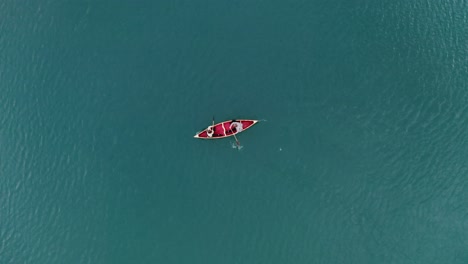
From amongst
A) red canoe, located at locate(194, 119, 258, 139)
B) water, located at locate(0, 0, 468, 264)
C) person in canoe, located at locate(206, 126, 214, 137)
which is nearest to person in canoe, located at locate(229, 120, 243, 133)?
red canoe, located at locate(194, 119, 258, 139)

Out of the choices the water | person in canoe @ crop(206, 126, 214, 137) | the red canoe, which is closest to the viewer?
the water

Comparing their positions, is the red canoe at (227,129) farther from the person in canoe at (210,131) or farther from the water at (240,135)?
the water at (240,135)

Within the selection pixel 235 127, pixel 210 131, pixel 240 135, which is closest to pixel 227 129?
pixel 235 127

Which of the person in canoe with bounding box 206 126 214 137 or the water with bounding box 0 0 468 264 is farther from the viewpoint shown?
→ the person in canoe with bounding box 206 126 214 137

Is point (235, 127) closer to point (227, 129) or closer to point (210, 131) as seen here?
point (227, 129)

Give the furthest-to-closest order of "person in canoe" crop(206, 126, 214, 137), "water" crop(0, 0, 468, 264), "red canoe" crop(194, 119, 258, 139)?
"red canoe" crop(194, 119, 258, 139)
"person in canoe" crop(206, 126, 214, 137)
"water" crop(0, 0, 468, 264)

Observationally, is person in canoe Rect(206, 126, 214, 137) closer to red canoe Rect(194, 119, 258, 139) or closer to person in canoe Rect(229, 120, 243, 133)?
red canoe Rect(194, 119, 258, 139)
